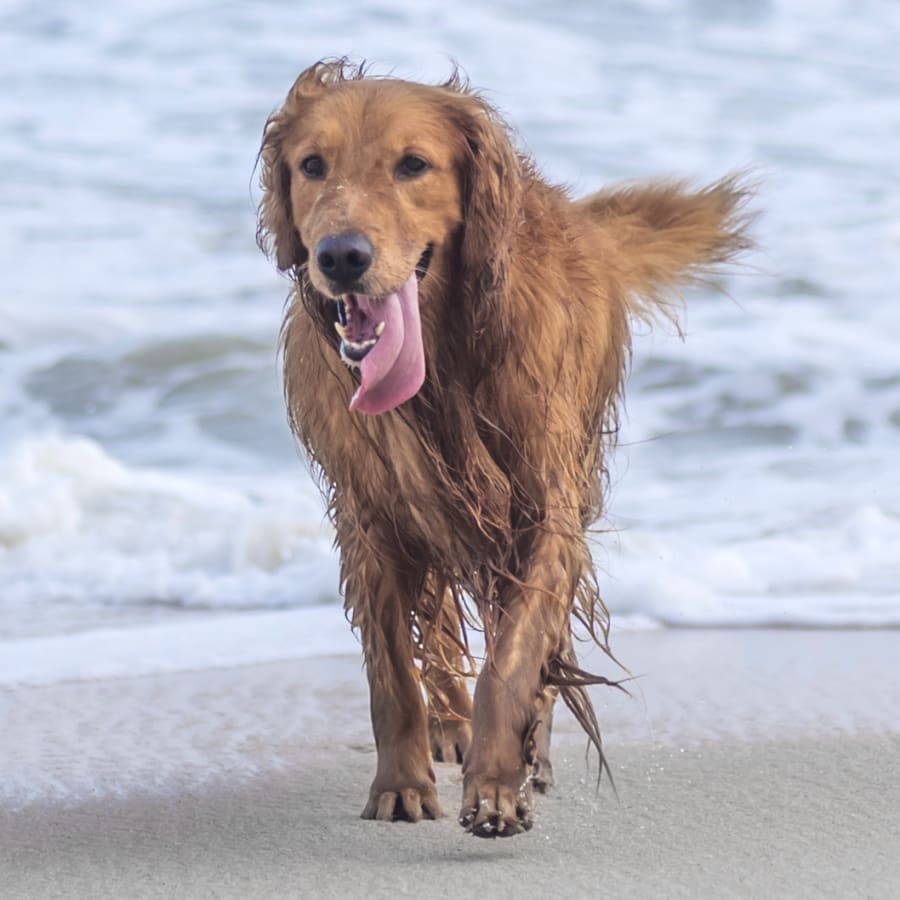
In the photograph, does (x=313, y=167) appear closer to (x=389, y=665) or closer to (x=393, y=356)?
(x=393, y=356)

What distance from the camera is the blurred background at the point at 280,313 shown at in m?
5.71

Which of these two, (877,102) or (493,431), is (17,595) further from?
(877,102)

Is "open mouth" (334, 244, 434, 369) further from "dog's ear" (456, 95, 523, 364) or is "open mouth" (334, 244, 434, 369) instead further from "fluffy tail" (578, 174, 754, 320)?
"fluffy tail" (578, 174, 754, 320)

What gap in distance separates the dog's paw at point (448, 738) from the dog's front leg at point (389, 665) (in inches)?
15.4

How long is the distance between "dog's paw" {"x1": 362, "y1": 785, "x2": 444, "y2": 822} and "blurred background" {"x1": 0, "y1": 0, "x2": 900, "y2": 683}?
1.34m

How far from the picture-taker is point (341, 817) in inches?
136

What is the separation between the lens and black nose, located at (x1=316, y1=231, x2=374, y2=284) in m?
2.93

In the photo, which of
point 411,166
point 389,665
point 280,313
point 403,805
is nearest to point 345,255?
point 411,166

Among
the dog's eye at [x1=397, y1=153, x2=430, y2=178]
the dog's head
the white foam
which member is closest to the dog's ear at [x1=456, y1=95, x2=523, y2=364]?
the dog's head

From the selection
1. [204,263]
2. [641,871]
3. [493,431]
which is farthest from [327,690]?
[204,263]

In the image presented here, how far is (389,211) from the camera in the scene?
9.92ft

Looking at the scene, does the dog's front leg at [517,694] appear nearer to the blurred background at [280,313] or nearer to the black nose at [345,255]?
the black nose at [345,255]

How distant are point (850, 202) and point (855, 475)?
417cm

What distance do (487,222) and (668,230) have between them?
1.45 m
